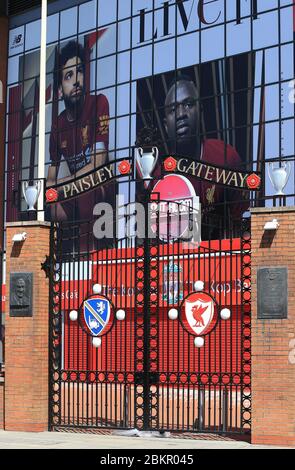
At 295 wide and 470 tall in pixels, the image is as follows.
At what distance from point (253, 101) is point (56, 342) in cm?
2351

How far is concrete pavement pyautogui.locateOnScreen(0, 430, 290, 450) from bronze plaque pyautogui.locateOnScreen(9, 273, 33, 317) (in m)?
2.40

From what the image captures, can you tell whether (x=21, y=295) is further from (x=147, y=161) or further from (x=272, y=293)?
(x=272, y=293)

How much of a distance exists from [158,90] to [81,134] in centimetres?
636

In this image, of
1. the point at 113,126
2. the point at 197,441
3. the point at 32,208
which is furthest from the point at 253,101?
the point at 197,441

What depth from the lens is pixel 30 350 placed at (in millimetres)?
17703

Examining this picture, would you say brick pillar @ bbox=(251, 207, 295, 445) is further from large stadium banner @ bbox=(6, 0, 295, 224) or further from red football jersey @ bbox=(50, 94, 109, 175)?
red football jersey @ bbox=(50, 94, 109, 175)

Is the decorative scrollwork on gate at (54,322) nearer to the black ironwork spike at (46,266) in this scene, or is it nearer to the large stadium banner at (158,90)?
the black ironwork spike at (46,266)

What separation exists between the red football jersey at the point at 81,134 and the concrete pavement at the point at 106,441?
3004 cm

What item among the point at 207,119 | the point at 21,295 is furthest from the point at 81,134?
the point at 21,295

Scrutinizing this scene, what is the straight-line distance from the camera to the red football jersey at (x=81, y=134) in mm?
46375

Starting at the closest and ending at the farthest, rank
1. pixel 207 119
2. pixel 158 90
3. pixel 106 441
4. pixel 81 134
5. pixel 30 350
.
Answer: pixel 106 441
pixel 30 350
pixel 207 119
pixel 158 90
pixel 81 134

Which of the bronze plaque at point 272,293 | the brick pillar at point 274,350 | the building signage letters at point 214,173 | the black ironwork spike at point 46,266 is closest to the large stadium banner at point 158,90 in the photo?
the black ironwork spike at point 46,266

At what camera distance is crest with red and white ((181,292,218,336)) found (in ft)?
54.7
